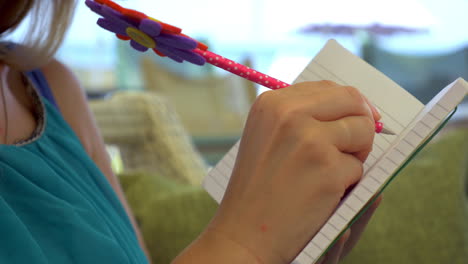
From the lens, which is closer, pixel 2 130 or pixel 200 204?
pixel 2 130

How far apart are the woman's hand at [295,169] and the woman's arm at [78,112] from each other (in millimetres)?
390

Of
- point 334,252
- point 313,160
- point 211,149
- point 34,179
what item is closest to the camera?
point 313,160

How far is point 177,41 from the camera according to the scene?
0.39 metres

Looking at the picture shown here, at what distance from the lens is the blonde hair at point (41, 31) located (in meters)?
0.67

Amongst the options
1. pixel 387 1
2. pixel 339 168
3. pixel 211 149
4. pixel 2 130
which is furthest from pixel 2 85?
pixel 387 1

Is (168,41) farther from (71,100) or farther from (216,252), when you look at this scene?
(71,100)

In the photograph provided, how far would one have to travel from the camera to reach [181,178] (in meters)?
1.34

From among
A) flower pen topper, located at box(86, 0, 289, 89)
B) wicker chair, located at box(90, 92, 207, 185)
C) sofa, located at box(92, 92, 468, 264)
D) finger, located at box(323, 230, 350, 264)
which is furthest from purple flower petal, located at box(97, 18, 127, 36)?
wicker chair, located at box(90, 92, 207, 185)

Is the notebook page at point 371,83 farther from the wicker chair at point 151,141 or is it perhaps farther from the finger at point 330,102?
the wicker chair at point 151,141

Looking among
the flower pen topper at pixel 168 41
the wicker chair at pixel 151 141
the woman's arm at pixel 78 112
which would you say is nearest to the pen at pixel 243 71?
the flower pen topper at pixel 168 41

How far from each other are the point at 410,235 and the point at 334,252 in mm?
488

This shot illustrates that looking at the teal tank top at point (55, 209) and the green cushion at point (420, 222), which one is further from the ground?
the green cushion at point (420, 222)

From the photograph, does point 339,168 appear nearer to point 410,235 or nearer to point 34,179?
point 34,179

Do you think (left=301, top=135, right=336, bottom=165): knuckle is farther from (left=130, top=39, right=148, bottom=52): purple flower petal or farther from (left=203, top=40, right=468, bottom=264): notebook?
(left=130, top=39, right=148, bottom=52): purple flower petal
